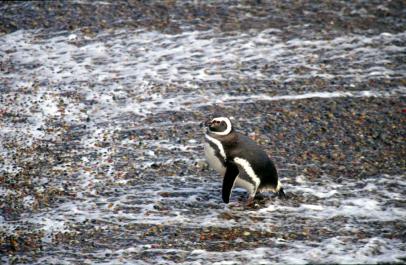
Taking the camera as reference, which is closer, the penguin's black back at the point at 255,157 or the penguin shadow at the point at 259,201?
the penguin's black back at the point at 255,157

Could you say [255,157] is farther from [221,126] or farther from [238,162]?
[221,126]

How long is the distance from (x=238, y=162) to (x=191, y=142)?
1584 millimetres

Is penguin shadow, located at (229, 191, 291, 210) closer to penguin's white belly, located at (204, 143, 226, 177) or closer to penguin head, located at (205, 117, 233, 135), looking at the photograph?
penguin's white belly, located at (204, 143, 226, 177)

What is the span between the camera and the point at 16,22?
1202cm

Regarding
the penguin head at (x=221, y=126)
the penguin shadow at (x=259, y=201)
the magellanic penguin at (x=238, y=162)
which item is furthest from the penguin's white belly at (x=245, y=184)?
the penguin head at (x=221, y=126)

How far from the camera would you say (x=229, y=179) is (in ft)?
23.9

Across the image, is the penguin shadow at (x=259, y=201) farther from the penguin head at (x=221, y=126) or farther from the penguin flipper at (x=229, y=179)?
the penguin head at (x=221, y=126)

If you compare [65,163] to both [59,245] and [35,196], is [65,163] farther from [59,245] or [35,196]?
[59,245]

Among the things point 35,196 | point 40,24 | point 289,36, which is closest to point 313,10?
point 289,36

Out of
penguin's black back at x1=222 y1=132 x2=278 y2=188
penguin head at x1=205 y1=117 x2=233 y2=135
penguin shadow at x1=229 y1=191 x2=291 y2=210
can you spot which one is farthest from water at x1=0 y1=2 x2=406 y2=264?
penguin head at x1=205 y1=117 x2=233 y2=135

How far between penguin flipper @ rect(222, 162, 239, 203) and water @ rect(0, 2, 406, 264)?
0.68ft

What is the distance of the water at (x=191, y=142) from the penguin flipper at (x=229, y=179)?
21cm

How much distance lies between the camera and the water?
267 inches

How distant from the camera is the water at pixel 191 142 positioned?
6789 millimetres
